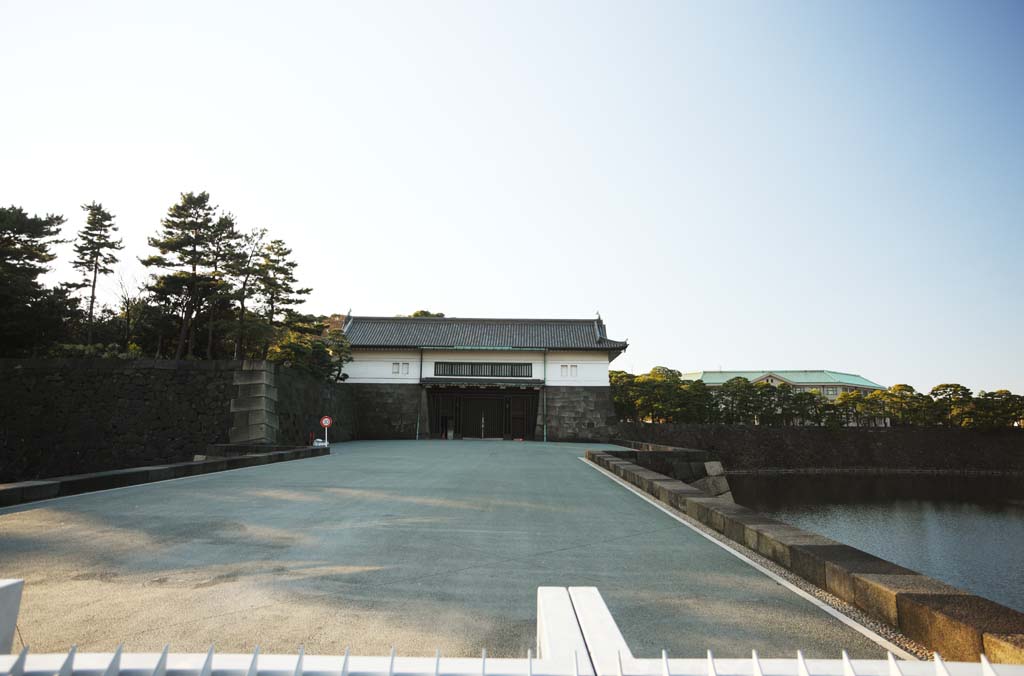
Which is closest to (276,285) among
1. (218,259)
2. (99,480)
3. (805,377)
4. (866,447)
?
(218,259)

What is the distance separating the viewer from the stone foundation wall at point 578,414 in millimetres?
28531

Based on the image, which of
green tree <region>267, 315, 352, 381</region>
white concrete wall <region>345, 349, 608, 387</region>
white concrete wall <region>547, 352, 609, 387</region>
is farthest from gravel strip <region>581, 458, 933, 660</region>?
white concrete wall <region>345, 349, 608, 387</region>

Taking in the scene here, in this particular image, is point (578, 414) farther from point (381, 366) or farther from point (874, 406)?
point (874, 406)

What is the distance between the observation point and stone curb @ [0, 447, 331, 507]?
6164mm

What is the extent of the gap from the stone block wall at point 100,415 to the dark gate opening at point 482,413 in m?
14.7

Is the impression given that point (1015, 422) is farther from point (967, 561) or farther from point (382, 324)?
point (382, 324)

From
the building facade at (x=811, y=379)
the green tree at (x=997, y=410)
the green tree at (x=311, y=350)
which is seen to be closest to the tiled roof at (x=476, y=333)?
the green tree at (x=311, y=350)

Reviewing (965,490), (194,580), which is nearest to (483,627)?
(194,580)

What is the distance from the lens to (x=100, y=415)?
16.0 metres

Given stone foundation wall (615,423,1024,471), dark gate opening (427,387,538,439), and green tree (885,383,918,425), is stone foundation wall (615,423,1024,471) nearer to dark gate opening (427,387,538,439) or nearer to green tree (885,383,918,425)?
green tree (885,383,918,425)

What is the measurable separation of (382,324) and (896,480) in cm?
2780

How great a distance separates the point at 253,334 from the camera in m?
21.7

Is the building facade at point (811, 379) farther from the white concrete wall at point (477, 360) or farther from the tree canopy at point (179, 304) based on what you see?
the tree canopy at point (179, 304)

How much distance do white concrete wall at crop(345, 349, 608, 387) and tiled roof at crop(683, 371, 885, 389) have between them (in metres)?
37.9
